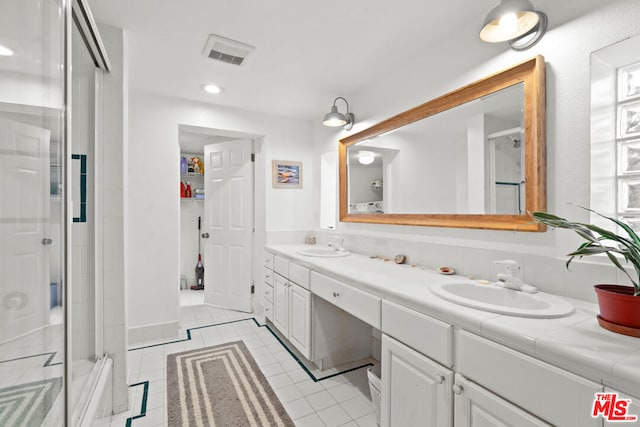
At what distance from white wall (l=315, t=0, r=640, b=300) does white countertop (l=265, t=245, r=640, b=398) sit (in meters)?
0.21

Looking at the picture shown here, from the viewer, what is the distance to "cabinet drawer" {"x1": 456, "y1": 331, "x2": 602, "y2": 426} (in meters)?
0.77

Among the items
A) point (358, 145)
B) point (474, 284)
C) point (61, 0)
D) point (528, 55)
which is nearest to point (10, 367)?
point (61, 0)

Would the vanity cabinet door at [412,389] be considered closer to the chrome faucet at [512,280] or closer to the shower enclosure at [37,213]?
the chrome faucet at [512,280]

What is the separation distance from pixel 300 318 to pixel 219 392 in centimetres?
71

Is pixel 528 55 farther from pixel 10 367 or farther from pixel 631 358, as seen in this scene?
pixel 10 367

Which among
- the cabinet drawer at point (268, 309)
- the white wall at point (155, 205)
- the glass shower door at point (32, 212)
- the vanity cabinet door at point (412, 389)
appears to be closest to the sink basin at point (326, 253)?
the cabinet drawer at point (268, 309)

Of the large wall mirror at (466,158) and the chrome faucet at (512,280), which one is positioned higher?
the large wall mirror at (466,158)

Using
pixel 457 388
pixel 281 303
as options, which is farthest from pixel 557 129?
pixel 281 303

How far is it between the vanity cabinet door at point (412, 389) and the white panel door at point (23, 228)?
133 cm

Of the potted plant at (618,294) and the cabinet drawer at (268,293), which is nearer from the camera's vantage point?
the potted plant at (618,294)

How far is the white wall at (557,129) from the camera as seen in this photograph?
3.99 feet

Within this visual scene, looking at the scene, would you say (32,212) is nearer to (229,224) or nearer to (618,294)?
(618,294)

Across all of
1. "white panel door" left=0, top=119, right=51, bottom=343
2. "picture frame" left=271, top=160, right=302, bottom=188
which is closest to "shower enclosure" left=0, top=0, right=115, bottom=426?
"white panel door" left=0, top=119, right=51, bottom=343

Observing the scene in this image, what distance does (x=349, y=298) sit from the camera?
1.71m
